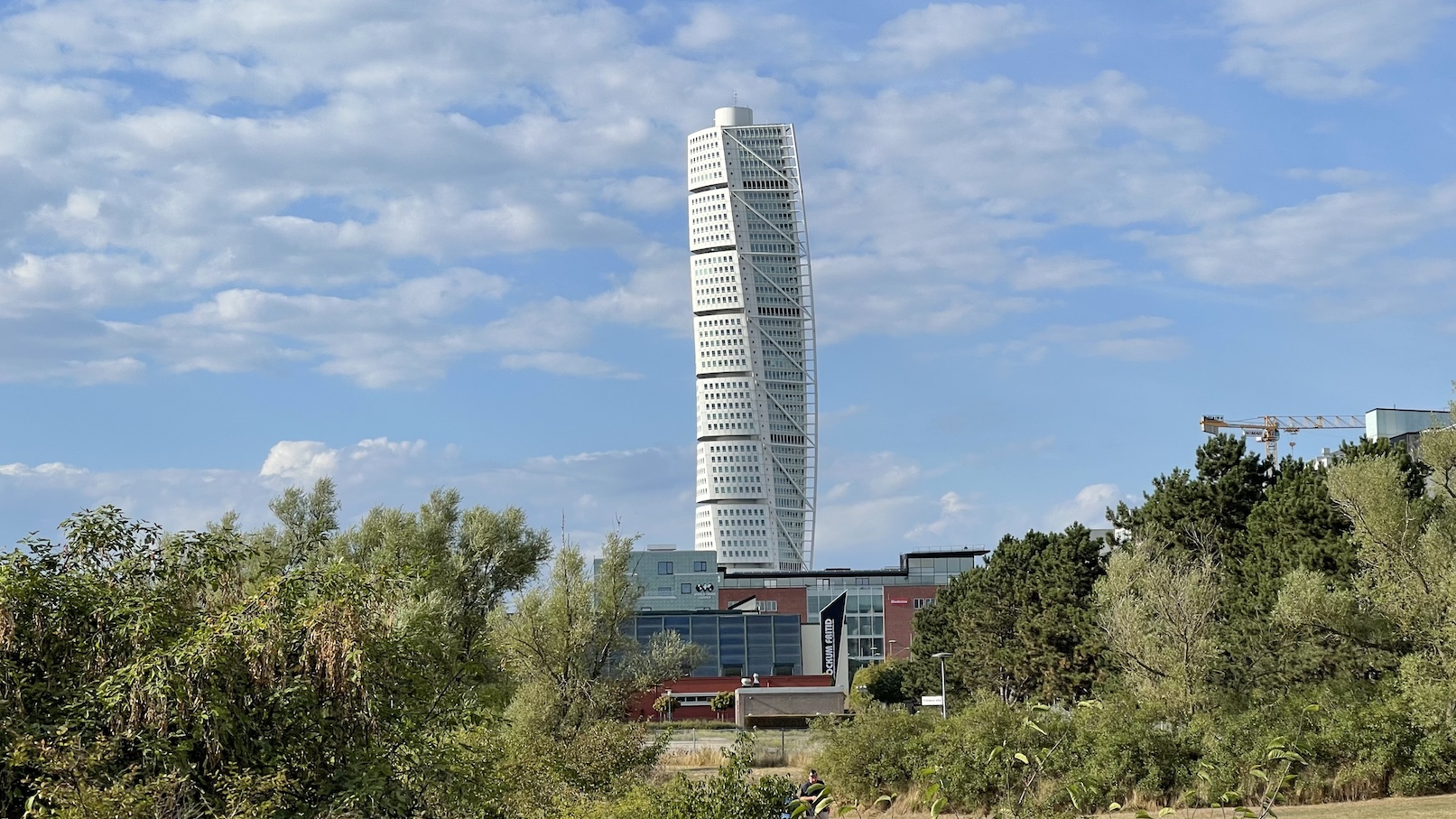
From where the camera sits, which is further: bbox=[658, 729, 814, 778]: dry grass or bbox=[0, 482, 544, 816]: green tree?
bbox=[658, 729, 814, 778]: dry grass

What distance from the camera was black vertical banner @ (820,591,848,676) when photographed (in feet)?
411

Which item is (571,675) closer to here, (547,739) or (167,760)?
(547,739)

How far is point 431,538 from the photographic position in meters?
50.1

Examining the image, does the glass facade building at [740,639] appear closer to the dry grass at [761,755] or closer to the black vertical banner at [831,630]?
the black vertical banner at [831,630]

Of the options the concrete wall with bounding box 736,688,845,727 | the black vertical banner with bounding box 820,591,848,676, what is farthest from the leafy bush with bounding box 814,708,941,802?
the black vertical banner with bounding box 820,591,848,676

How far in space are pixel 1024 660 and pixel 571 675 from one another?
27.7 meters

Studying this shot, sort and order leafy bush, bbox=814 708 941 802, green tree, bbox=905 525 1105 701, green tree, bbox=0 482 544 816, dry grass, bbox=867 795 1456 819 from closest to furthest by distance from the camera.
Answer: green tree, bbox=0 482 544 816
dry grass, bbox=867 795 1456 819
leafy bush, bbox=814 708 941 802
green tree, bbox=905 525 1105 701

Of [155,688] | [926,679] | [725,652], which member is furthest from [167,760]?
[725,652]

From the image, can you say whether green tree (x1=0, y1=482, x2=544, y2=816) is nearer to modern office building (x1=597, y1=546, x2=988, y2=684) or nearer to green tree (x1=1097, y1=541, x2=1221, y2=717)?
green tree (x1=1097, y1=541, x2=1221, y2=717)

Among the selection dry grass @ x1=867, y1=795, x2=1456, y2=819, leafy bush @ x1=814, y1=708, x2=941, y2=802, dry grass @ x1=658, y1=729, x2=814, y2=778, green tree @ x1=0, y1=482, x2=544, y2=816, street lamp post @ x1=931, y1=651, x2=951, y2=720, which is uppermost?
green tree @ x1=0, y1=482, x2=544, y2=816

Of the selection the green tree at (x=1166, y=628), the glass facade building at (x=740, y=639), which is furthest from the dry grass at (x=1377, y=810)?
the glass facade building at (x=740, y=639)

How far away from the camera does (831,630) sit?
125 m

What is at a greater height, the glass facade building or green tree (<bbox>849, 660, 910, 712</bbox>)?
the glass facade building

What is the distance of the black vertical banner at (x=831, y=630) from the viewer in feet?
411
